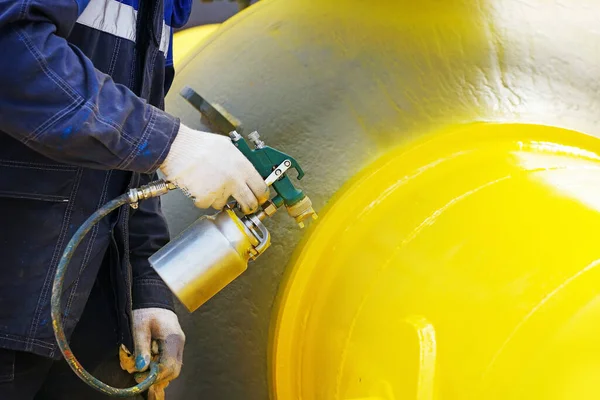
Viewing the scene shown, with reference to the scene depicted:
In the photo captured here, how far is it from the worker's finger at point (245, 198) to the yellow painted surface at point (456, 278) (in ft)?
0.56

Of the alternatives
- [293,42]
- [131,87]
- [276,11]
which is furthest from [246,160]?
[276,11]

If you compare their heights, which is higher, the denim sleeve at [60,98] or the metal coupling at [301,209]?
the denim sleeve at [60,98]

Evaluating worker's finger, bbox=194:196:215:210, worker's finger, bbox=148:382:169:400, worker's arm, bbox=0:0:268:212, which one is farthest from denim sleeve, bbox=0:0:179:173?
worker's finger, bbox=148:382:169:400

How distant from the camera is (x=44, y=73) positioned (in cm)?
81

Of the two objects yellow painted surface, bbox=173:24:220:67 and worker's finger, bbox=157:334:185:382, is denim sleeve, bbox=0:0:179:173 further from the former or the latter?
yellow painted surface, bbox=173:24:220:67

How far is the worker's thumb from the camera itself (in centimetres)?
115

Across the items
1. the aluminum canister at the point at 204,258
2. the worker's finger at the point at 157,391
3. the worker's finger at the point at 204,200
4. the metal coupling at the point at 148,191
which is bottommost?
the worker's finger at the point at 157,391

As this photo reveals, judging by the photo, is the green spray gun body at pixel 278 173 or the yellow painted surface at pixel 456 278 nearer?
the yellow painted surface at pixel 456 278

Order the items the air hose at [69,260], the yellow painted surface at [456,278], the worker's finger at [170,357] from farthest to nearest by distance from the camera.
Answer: the worker's finger at [170,357]
the air hose at [69,260]
the yellow painted surface at [456,278]

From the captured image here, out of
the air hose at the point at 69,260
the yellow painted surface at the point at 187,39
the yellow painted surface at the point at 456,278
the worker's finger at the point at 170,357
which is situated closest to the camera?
the yellow painted surface at the point at 456,278

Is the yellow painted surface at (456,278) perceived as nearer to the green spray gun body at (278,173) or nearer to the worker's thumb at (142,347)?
the green spray gun body at (278,173)

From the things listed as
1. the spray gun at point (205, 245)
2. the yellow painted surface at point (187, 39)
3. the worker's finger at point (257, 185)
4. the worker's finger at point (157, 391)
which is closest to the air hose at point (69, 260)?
the spray gun at point (205, 245)

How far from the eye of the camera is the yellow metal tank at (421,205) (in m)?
0.80

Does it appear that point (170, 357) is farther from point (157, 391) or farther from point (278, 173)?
point (278, 173)
